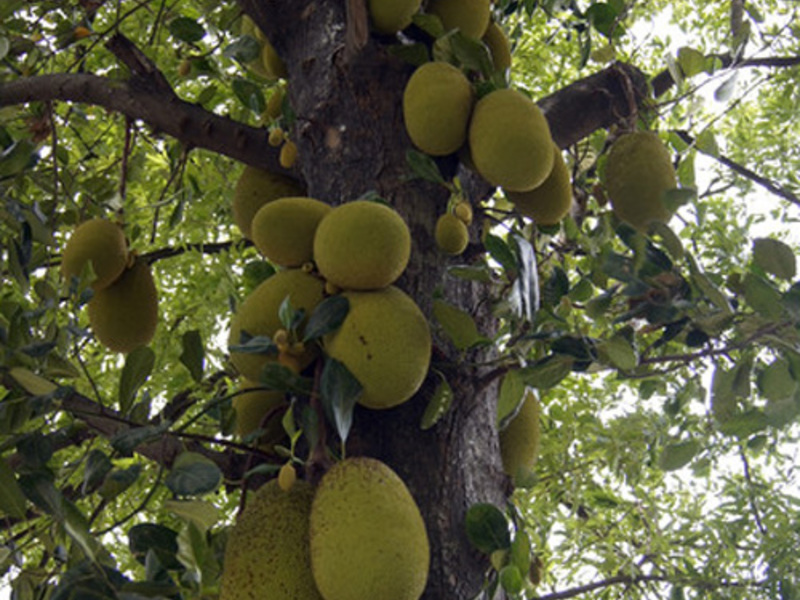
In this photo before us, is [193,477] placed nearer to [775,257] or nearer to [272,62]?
[775,257]

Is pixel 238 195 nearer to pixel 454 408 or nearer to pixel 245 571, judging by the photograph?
pixel 454 408

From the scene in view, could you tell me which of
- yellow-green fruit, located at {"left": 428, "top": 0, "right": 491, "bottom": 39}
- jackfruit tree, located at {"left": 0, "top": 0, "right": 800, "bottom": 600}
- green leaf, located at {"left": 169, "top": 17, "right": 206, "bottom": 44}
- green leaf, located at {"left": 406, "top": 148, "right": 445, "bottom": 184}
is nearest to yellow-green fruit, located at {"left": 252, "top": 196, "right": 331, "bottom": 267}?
jackfruit tree, located at {"left": 0, "top": 0, "right": 800, "bottom": 600}

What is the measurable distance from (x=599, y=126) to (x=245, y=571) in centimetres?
98

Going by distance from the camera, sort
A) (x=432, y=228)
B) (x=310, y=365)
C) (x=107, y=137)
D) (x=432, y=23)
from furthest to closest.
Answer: (x=107, y=137), (x=432, y=23), (x=432, y=228), (x=310, y=365)

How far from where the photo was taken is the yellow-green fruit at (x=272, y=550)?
0.89 meters

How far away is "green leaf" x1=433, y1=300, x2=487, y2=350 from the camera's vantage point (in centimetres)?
107

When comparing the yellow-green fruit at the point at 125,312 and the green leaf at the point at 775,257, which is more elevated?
the green leaf at the point at 775,257

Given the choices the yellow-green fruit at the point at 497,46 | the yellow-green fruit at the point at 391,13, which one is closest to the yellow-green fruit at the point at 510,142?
the yellow-green fruit at the point at 391,13

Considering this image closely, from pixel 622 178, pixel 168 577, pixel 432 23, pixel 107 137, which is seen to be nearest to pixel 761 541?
pixel 622 178

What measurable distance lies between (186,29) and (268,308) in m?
0.75

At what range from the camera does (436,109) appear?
1.25 metres

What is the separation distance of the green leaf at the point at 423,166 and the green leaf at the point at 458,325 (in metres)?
0.22

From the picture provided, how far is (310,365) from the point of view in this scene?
43.5 inches

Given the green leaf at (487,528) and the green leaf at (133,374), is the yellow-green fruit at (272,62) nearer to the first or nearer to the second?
the green leaf at (133,374)
